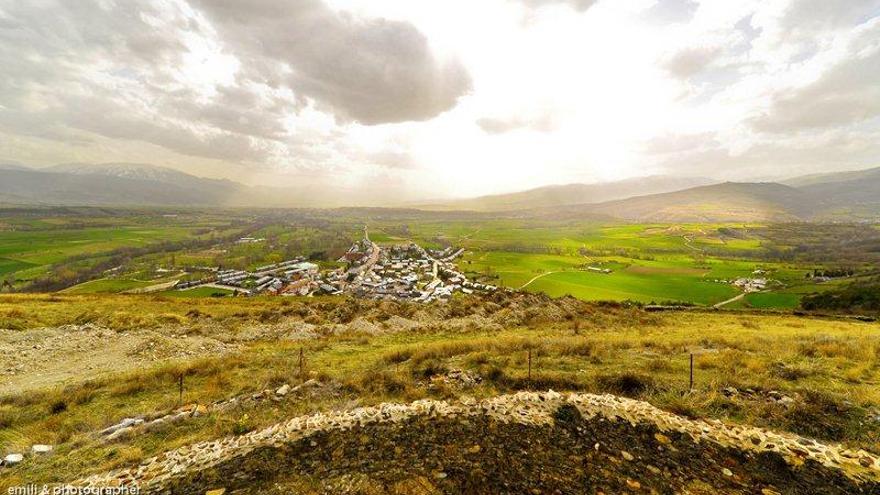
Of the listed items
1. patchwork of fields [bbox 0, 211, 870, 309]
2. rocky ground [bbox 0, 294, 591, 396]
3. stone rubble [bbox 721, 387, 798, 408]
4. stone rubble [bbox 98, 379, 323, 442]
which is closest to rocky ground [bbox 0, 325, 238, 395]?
rocky ground [bbox 0, 294, 591, 396]

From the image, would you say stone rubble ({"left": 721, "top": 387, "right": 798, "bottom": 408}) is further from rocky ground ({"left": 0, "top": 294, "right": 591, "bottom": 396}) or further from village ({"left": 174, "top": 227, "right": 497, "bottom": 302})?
village ({"left": 174, "top": 227, "right": 497, "bottom": 302})

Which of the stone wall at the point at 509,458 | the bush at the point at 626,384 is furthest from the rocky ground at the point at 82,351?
the bush at the point at 626,384

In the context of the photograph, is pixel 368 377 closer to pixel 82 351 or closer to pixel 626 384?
pixel 626 384

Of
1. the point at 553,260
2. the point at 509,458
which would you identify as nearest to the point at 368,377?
the point at 509,458

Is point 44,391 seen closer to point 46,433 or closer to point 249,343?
point 46,433

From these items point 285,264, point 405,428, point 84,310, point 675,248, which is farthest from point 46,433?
point 675,248
